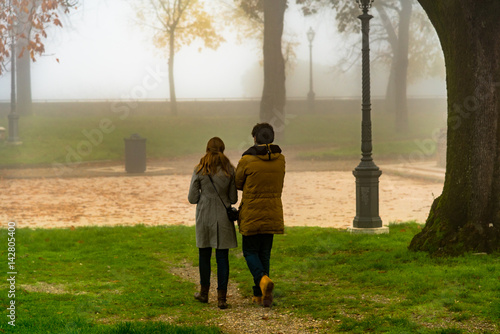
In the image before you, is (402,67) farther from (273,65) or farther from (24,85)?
(24,85)

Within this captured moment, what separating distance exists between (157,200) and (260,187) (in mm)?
10211

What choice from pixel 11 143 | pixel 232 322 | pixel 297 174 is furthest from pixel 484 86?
pixel 11 143

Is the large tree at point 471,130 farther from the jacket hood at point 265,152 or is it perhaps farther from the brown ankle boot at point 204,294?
the brown ankle boot at point 204,294

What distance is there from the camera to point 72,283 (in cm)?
817

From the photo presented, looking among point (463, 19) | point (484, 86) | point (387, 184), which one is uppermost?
point (463, 19)

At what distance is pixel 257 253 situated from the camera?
22.7ft

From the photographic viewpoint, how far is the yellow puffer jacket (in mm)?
6645

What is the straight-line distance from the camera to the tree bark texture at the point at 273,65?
30.1m

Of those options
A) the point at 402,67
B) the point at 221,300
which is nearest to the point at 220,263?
the point at 221,300

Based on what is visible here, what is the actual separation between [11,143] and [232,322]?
25.6m

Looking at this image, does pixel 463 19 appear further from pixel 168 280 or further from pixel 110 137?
pixel 110 137

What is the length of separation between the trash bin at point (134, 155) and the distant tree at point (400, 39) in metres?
11.8

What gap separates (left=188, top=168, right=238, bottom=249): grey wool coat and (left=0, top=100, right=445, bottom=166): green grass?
20678 mm

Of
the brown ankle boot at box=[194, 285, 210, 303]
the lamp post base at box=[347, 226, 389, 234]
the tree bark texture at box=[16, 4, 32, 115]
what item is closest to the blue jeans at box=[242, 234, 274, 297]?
the brown ankle boot at box=[194, 285, 210, 303]
